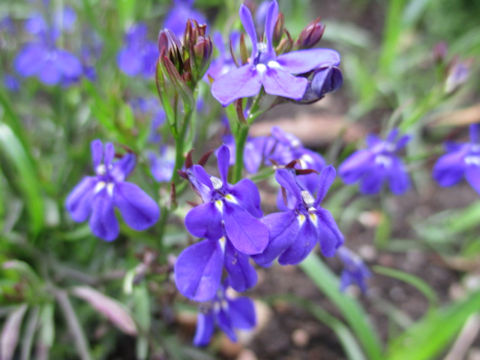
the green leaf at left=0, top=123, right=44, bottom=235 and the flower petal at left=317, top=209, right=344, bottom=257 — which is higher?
the flower petal at left=317, top=209, right=344, bottom=257

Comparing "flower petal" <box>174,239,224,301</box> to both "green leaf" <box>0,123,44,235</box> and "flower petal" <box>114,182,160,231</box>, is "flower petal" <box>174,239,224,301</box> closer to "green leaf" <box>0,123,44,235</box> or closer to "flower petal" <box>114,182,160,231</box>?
"flower petal" <box>114,182,160,231</box>

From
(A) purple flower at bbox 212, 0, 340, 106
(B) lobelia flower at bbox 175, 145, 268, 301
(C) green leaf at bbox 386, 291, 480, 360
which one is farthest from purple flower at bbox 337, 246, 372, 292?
(A) purple flower at bbox 212, 0, 340, 106

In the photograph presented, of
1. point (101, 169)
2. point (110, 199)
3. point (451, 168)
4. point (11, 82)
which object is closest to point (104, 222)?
point (110, 199)

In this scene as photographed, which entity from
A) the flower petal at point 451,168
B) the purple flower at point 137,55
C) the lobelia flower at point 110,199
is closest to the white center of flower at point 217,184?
the lobelia flower at point 110,199

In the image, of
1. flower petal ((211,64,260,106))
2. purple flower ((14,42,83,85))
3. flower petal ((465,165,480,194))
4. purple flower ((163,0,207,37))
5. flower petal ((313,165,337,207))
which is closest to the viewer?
flower petal ((211,64,260,106))

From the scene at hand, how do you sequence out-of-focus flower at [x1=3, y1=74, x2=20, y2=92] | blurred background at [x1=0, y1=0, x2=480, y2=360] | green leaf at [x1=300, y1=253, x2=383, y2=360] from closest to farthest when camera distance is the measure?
blurred background at [x1=0, y1=0, x2=480, y2=360] < green leaf at [x1=300, y1=253, x2=383, y2=360] < out-of-focus flower at [x1=3, y1=74, x2=20, y2=92]

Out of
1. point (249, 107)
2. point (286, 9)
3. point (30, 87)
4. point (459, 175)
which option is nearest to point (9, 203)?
point (30, 87)

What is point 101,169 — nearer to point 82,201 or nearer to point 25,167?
point 82,201

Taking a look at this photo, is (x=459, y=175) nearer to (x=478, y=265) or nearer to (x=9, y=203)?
(x=478, y=265)
